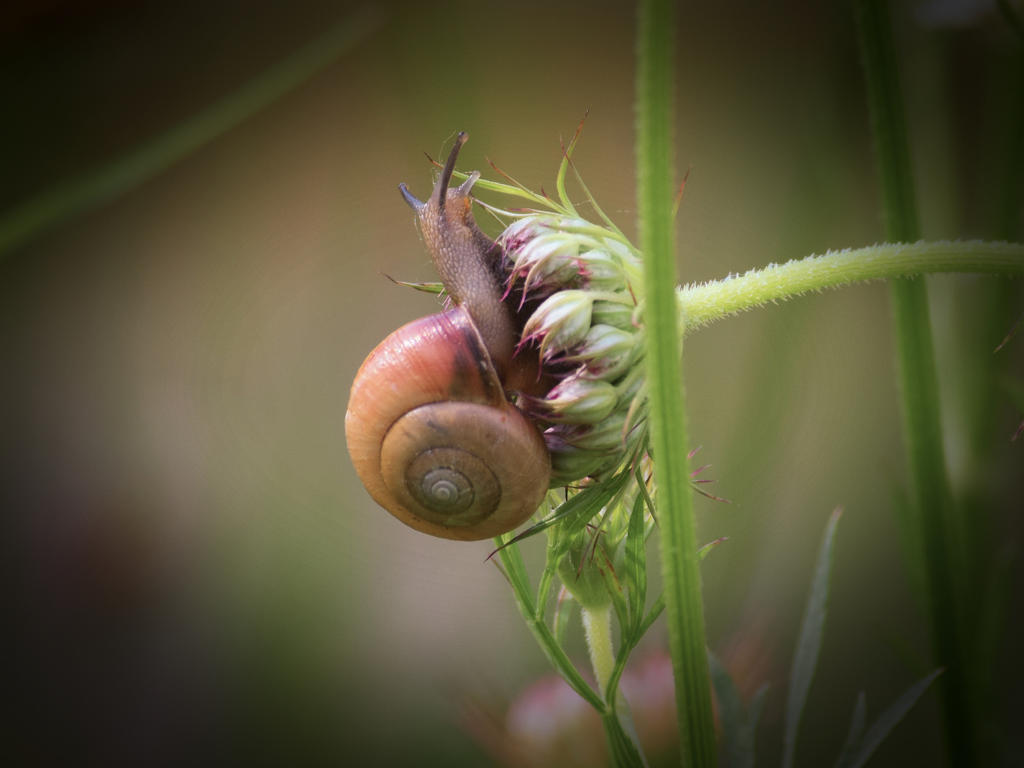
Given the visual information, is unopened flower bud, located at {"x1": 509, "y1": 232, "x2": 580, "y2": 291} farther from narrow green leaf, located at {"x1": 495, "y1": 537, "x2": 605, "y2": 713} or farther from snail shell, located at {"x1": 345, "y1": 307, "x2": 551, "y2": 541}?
narrow green leaf, located at {"x1": 495, "y1": 537, "x2": 605, "y2": 713}

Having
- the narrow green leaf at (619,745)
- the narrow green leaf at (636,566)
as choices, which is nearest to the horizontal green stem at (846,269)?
the narrow green leaf at (636,566)

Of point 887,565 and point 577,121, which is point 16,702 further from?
point 887,565

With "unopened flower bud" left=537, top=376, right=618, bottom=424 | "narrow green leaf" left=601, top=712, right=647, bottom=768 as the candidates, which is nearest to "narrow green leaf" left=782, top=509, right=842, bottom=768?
"narrow green leaf" left=601, top=712, right=647, bottom=768

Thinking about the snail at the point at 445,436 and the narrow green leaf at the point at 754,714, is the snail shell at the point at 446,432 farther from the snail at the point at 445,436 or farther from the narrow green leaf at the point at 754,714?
the narrow green leaf at the point at 754,714

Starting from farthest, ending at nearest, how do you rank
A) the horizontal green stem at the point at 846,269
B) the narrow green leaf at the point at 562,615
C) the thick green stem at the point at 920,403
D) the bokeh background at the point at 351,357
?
the bokeh background at the point at 351,357 < the narrow green leaf at the point at 562,615 < the thick green stem at the point at 920,403 < the horizontal green stem at the point at 846,269

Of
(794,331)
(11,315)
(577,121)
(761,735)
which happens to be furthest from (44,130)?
(761,735)

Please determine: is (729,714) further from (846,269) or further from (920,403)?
(846,269)
